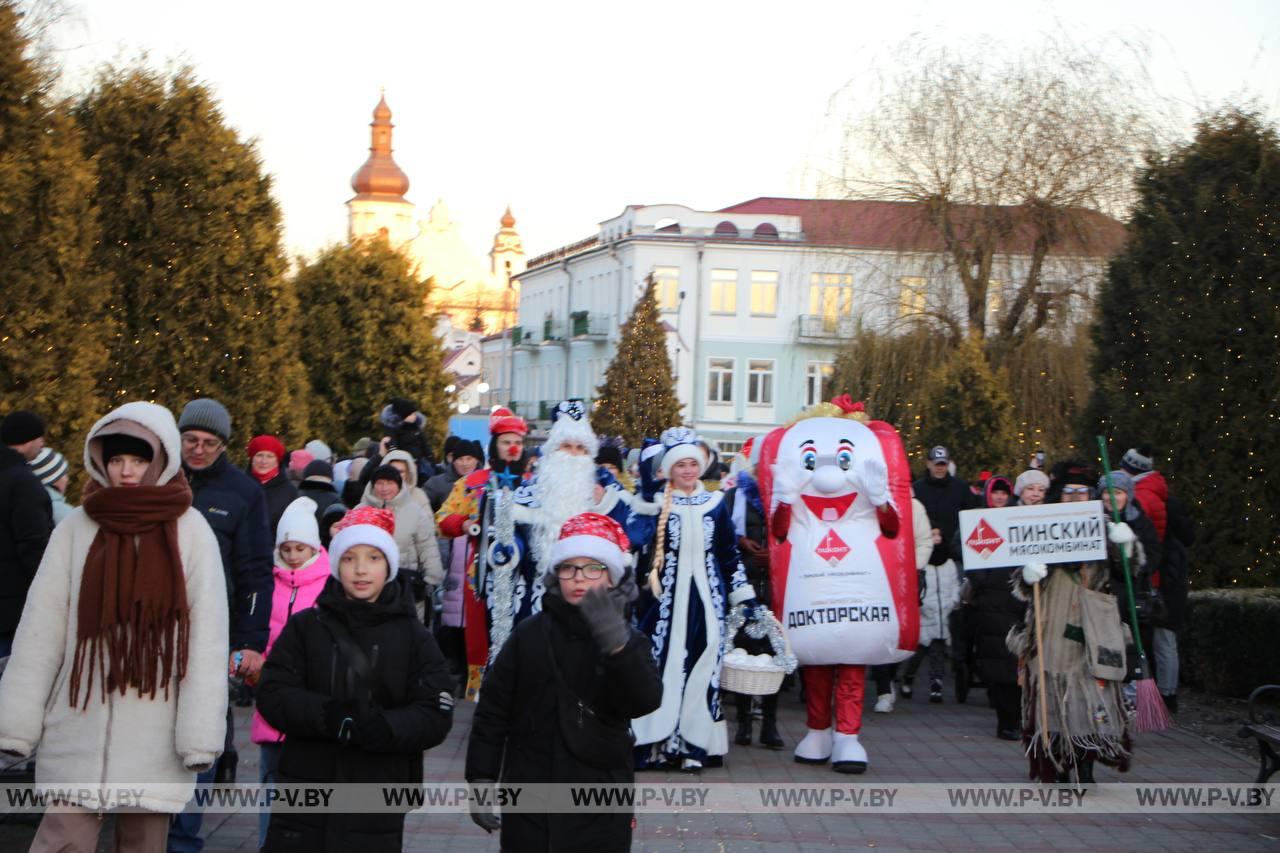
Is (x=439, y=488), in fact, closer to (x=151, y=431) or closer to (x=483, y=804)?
(x=151, y=431)

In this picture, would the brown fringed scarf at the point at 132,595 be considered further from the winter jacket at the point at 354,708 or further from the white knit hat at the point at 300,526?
the white knit hat at the point at 300,526

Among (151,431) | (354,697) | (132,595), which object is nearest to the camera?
(354,697)

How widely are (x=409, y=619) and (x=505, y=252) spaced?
16358 cm

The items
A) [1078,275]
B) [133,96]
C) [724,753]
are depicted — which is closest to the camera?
[724,753]

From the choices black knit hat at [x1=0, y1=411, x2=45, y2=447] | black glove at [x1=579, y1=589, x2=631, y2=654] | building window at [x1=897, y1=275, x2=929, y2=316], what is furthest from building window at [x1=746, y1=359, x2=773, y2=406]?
black glove at [x1=579, y1=589, x2=631, y2=654]

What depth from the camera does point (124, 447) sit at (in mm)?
5805

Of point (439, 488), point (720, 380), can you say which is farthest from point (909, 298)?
point (720, 380)

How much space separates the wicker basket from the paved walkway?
1.55ft

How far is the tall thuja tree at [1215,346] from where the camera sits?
45.7 feet

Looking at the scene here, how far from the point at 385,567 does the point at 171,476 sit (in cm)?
79

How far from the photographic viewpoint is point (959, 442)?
22703mm

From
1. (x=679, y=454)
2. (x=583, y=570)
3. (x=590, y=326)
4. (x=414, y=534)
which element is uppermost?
(x=590, y=326)

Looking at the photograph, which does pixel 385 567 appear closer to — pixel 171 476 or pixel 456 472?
pixel 171 476

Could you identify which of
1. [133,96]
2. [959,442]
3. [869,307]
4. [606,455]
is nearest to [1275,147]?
[606,455]
